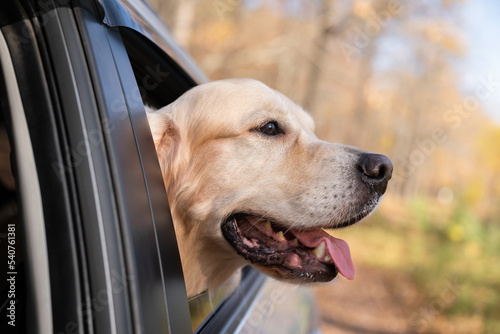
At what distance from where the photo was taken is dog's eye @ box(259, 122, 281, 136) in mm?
2381

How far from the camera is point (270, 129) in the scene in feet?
7.92

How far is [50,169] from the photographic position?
109 cm

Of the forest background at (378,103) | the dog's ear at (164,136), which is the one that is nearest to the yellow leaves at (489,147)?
the forest background at (378,103)

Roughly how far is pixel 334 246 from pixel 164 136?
1.08m

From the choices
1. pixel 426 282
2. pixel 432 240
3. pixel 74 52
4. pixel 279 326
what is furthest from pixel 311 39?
pixel 74 52

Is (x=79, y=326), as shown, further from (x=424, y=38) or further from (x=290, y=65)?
(x=290, y=65)

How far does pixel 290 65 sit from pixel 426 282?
11.2 metres

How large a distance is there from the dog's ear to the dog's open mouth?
0.47 metres

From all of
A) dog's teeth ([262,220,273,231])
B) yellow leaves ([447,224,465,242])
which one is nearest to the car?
dog's teeth ([262,220,273,231])

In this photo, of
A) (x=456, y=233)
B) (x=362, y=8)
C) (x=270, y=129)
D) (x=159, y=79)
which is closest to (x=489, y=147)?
(x=362, y=8)

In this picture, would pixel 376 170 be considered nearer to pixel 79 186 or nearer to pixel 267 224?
pixel 267 224

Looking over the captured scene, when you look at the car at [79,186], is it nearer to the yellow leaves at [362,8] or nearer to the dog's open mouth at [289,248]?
the dog's open mouth at [289,248]

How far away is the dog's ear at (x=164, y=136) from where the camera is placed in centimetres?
224

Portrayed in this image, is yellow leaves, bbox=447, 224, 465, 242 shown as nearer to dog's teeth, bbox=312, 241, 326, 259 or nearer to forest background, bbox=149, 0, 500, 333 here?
forest background, bbox=149, 0, 500, 333
